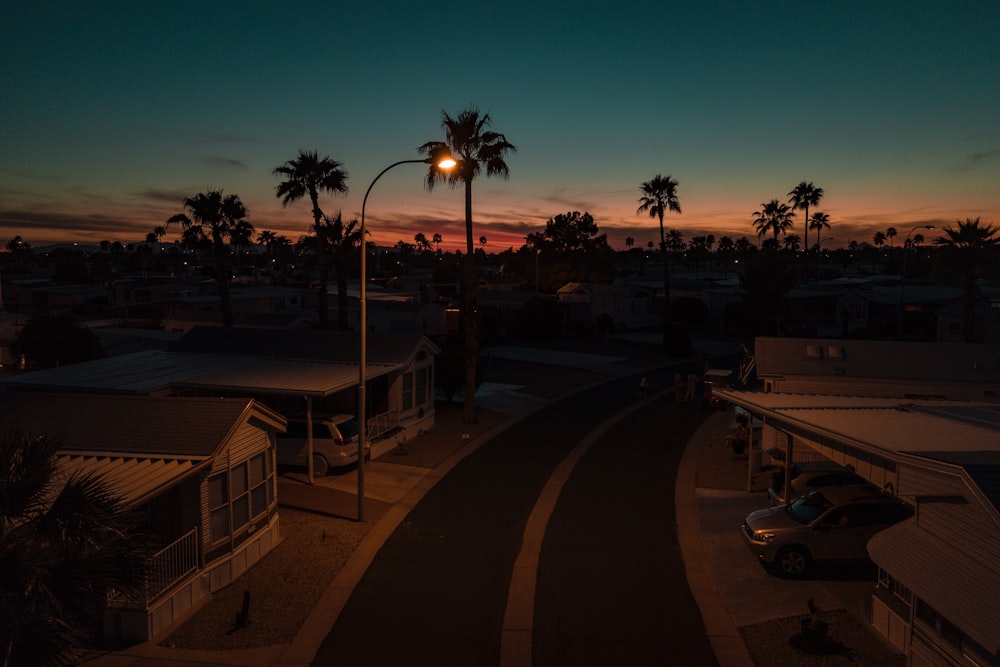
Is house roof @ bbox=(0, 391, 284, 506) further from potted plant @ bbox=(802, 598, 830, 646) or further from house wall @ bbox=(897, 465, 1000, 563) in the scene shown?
house wall @ bbox=(897, 465, 1000, 563)

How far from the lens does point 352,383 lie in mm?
20609

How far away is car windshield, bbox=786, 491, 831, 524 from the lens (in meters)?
13.9

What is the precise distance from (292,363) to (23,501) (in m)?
17.7

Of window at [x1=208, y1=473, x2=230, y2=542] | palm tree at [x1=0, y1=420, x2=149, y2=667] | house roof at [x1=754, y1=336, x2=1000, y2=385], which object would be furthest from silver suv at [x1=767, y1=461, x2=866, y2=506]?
palm tree at [x1=0, y1=420, x2=149, y2=667]

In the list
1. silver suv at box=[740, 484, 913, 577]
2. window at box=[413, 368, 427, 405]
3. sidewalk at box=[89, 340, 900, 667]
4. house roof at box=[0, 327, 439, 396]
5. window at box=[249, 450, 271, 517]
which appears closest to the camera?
sidewalk at box=[89, 340, 900, 667]

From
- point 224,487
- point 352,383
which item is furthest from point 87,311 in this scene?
point 224,487

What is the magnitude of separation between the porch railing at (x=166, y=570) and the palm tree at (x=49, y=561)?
3543 mm

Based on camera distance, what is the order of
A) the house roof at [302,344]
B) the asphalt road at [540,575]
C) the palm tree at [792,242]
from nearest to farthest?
the asphalt road at [540,575]
the house roof at [302,344]
the palm tree at [792,242]

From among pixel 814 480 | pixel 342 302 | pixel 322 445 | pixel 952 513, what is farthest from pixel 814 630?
pixel 342 302

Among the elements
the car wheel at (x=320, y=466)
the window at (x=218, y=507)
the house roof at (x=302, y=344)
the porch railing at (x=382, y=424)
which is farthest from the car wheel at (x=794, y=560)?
the house roof at (x=302, y=344)

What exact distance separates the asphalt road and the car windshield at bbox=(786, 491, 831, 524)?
8.61ft

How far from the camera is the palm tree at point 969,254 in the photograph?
3816 centimetres

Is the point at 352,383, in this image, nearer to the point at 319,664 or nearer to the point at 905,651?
the point at 319,664

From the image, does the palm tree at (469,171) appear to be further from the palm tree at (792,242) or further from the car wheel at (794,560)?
the palm tree at (792,242)
